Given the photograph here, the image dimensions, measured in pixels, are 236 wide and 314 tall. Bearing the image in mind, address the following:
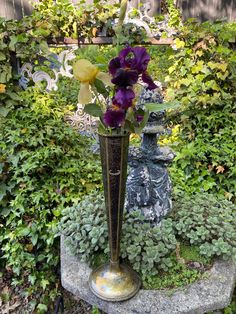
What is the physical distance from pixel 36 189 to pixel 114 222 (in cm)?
119

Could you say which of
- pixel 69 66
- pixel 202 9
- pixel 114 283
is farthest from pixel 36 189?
pixel 202 9

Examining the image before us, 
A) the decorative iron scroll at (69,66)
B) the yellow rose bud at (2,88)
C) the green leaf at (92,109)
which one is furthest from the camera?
the decorative iron scroll at (69,66)

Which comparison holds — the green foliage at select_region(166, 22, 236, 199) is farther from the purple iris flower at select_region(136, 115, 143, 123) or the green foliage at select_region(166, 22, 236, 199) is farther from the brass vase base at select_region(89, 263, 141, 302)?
the purple iris flower at select_region(136, 115, 143, 123)

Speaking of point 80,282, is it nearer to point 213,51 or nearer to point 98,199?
point 98,199

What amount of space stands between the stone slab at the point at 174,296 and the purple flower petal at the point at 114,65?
899 mm

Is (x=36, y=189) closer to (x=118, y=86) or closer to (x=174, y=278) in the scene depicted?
(x=174, y=278)


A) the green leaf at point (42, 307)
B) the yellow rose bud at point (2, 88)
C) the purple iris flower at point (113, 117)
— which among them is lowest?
the green leaf at point (42, 307)

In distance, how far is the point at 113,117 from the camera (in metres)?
1.06

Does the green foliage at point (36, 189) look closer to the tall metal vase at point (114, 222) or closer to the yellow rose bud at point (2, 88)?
the yellow rose bud at point (2, 88)

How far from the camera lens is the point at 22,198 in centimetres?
231

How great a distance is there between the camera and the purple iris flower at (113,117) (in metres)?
1.06

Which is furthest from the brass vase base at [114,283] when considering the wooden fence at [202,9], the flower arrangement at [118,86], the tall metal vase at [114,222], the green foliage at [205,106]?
the wooden fence at [202,9]

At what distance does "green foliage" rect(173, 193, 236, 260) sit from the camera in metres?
1.56

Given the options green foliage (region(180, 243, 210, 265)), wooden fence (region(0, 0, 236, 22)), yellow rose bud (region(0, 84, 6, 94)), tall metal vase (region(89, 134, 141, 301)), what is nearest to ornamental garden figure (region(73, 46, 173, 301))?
tall metal vase (region(89, 134, 141, 301))
